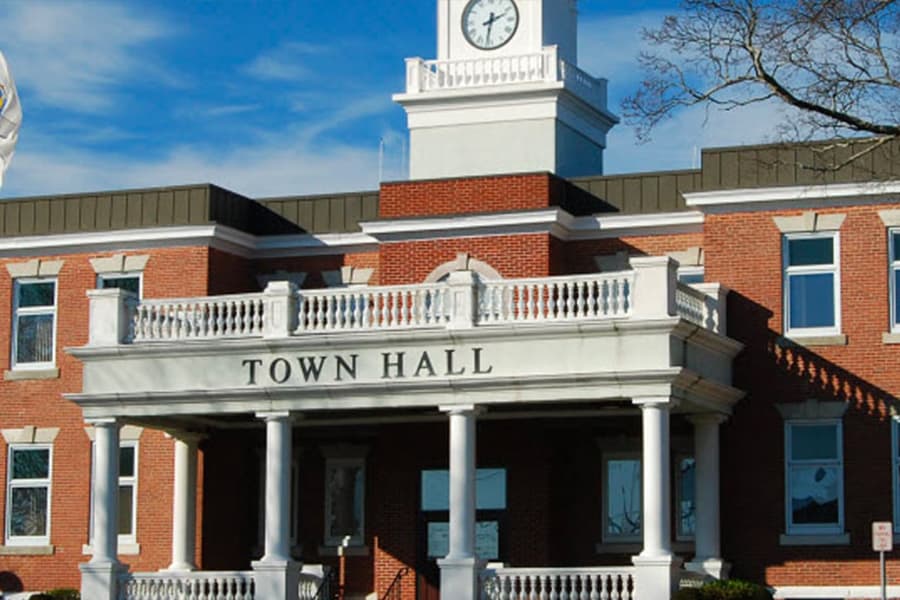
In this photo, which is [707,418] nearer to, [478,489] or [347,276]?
[478,489]

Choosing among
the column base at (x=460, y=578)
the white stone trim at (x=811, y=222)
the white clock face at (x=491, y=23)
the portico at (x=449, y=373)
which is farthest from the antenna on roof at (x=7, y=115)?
the white stone trim at (x=811, y=222)

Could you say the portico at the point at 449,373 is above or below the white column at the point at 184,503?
above

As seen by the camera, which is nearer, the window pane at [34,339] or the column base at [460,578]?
the column base at [460,578]

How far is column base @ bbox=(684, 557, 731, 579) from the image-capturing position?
34.1 m

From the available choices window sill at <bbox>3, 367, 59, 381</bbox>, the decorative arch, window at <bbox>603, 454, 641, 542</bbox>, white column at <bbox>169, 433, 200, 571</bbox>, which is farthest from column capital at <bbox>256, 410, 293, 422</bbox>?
window sill at <bbox>3, 367, 59, 381</bbox>

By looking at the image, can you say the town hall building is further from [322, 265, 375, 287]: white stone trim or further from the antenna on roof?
the antenna on roof

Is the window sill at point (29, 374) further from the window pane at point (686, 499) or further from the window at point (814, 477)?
the window at point (814, 477)

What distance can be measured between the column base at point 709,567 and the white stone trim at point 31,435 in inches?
513

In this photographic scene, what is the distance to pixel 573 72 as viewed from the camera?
42719mm

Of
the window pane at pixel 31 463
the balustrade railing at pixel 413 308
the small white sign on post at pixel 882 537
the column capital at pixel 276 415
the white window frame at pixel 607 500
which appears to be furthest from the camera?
the window pane at pixel 31 463

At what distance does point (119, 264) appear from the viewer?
3969 centimetres

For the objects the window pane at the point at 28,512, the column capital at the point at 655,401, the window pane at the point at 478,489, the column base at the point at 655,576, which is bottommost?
the column base at the point at 655,576

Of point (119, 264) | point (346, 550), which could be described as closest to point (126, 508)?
point (346, 550)

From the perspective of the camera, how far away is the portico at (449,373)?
3209cm
